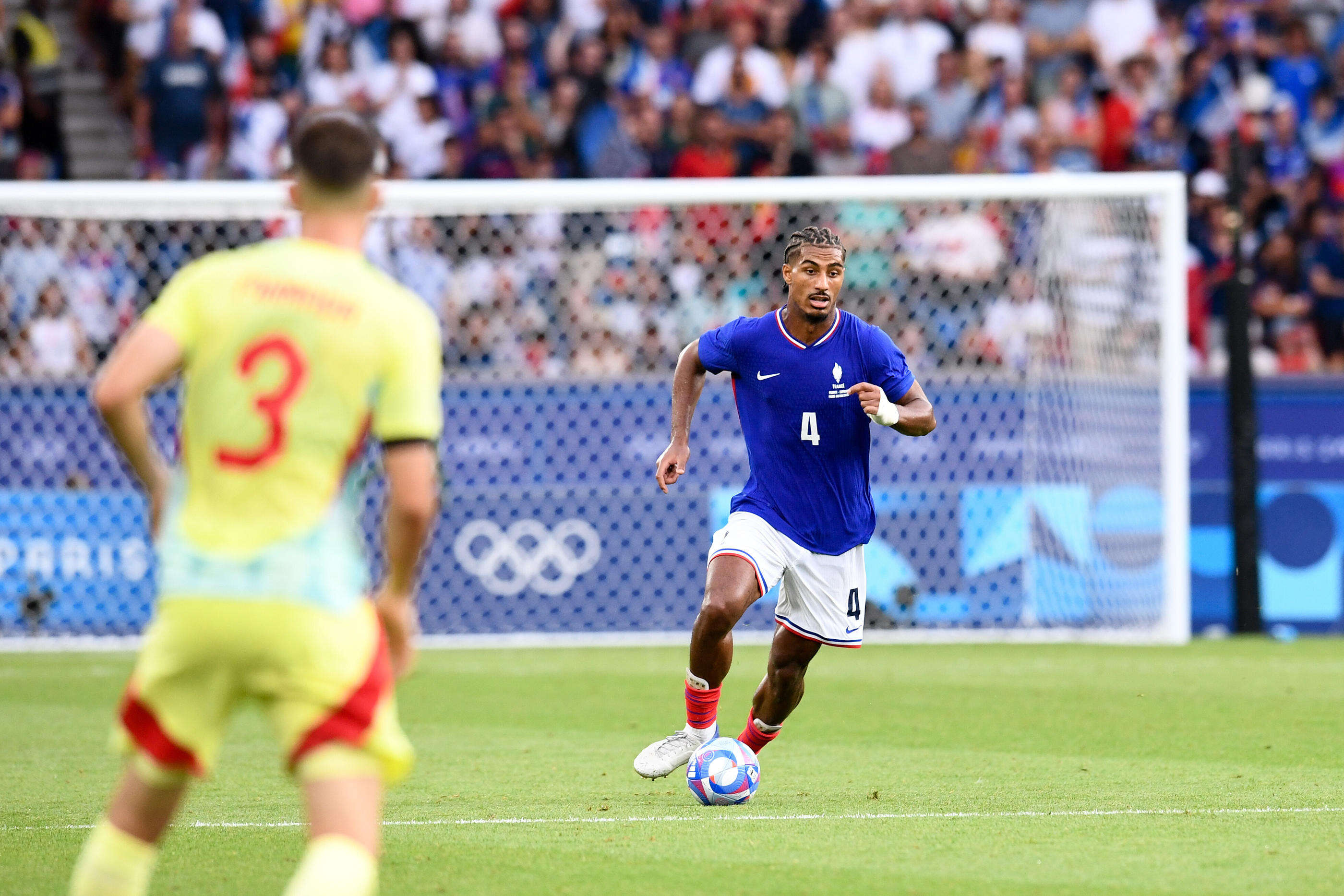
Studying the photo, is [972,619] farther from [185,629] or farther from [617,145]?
[185,629]

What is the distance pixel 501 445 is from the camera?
14.4m

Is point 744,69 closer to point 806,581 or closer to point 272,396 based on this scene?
point 806,581

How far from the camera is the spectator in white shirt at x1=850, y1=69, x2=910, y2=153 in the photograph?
17594mm

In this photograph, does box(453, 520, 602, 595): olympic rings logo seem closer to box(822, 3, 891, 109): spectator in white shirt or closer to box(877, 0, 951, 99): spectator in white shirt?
box(822, 3, 891, 109): spectator in white shirt

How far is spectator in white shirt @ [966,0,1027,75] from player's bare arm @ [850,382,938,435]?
1149 centimetres

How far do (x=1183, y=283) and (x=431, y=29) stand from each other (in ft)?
26.8

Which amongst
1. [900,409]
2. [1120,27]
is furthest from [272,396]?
[1120,27]

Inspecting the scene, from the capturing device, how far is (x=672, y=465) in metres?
7.48

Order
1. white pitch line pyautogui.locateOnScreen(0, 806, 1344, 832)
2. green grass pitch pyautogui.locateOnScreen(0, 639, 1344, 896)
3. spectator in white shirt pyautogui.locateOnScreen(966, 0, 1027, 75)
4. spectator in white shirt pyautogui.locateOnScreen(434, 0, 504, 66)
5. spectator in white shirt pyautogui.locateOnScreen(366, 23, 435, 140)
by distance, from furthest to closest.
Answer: spectator in white shirt pyautogui.locateOnScreen(434, 0, 504, 66), spectator in white shirt pyautogui.locateOnScreen(966, 0, 1027, 75), spectator in white shirt pyautogui.locateOnScreen(366, 23, 435, 140), white pitch line pyautogui.locateOnScreen(0, 806, 1344, 832), green grass pitch pyautogui.locateOnScreen(0, 639, 1344, 896)

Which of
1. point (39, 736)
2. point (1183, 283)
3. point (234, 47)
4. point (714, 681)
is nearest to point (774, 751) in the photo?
point (714, 681)

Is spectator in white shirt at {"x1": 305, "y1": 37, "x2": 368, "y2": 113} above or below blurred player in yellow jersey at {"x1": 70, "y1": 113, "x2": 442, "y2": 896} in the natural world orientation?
above

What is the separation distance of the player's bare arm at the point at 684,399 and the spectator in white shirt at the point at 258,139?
9.93 m

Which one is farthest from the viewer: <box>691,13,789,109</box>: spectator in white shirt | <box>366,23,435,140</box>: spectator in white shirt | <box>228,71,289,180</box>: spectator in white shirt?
<box>691,13,789,109</box>: spectator in white shirt

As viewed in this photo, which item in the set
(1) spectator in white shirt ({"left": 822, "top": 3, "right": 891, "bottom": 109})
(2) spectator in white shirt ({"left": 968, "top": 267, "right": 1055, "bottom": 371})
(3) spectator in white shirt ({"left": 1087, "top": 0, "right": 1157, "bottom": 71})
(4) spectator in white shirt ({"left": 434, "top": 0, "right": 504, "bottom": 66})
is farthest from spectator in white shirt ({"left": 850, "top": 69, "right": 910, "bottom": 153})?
(4) spectator in white shirt ({"left": 434, "top": 0, "right": 504, "bottom": 66})
